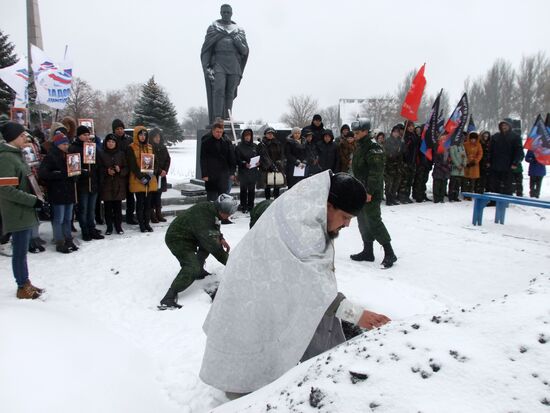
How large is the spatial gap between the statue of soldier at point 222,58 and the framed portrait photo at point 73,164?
16.8 feet

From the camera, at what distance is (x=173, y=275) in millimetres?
5375

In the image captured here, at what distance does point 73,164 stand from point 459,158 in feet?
28.6

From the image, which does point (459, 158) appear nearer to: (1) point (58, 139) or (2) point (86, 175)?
(2) point (86, 175)

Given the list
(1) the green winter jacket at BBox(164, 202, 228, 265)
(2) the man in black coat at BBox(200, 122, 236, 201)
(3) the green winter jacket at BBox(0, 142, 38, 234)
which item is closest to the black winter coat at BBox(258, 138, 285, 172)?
(2) the man in black coat at BBox(200, 122, 236, 201)

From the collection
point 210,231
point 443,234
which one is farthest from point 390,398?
point 443,234

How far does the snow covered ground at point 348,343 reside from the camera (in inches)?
54.5

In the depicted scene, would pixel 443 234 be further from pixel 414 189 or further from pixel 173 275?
pixel 173 275

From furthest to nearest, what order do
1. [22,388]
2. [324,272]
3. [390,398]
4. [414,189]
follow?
[414,189]
[22,388]
[324,272]
[390,398]

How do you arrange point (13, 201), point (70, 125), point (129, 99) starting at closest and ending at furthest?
point (13, 201) < point (70, 125) < point (129, 99)

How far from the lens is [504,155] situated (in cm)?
1006

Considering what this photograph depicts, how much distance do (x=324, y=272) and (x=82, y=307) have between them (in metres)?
3.33

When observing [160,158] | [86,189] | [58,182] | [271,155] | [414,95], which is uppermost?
[414,95]

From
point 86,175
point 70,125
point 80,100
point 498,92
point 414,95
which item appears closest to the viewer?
point 86,175

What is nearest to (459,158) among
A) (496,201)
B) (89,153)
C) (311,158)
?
(496,201)
